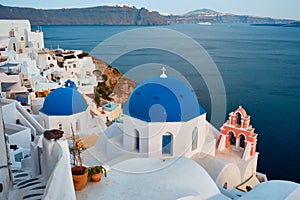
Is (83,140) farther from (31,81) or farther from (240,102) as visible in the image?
(240,102)

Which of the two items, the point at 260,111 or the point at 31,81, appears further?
the point at 260,111

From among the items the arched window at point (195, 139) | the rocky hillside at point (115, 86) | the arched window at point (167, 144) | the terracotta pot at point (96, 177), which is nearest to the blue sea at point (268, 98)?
the rocky hillside at point (115, 86)

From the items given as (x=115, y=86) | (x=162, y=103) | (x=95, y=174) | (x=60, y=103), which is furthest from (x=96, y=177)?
(x=115, y=86)

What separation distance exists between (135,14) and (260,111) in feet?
427

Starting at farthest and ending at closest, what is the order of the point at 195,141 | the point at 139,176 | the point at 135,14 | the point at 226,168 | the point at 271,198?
the point at 135,14 < the point at 195,141 < the point at 226,168 < the point at 139,176 < the point at 271,198

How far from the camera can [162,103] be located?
8.94m

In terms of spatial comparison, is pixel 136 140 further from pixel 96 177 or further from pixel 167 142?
pixel 96 177

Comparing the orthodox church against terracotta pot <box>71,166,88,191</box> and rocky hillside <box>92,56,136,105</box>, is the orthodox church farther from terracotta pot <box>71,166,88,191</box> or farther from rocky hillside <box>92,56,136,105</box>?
rocky hillside <box>92,56,136,105</box>

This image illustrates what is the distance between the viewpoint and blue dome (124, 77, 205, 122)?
894 centimetres

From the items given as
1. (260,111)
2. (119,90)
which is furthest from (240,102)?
(119,90)

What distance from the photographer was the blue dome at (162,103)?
894 centimetres

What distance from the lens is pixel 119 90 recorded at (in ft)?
122

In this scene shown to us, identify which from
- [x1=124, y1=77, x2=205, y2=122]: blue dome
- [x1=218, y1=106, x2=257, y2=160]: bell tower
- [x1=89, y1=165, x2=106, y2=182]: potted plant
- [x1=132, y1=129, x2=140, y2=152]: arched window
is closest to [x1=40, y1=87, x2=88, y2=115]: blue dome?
[x1=124, y1=77, x2=205, y2=122]: blue dome

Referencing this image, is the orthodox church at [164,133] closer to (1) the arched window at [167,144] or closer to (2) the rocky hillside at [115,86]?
(1) the arched window at [167,144]
